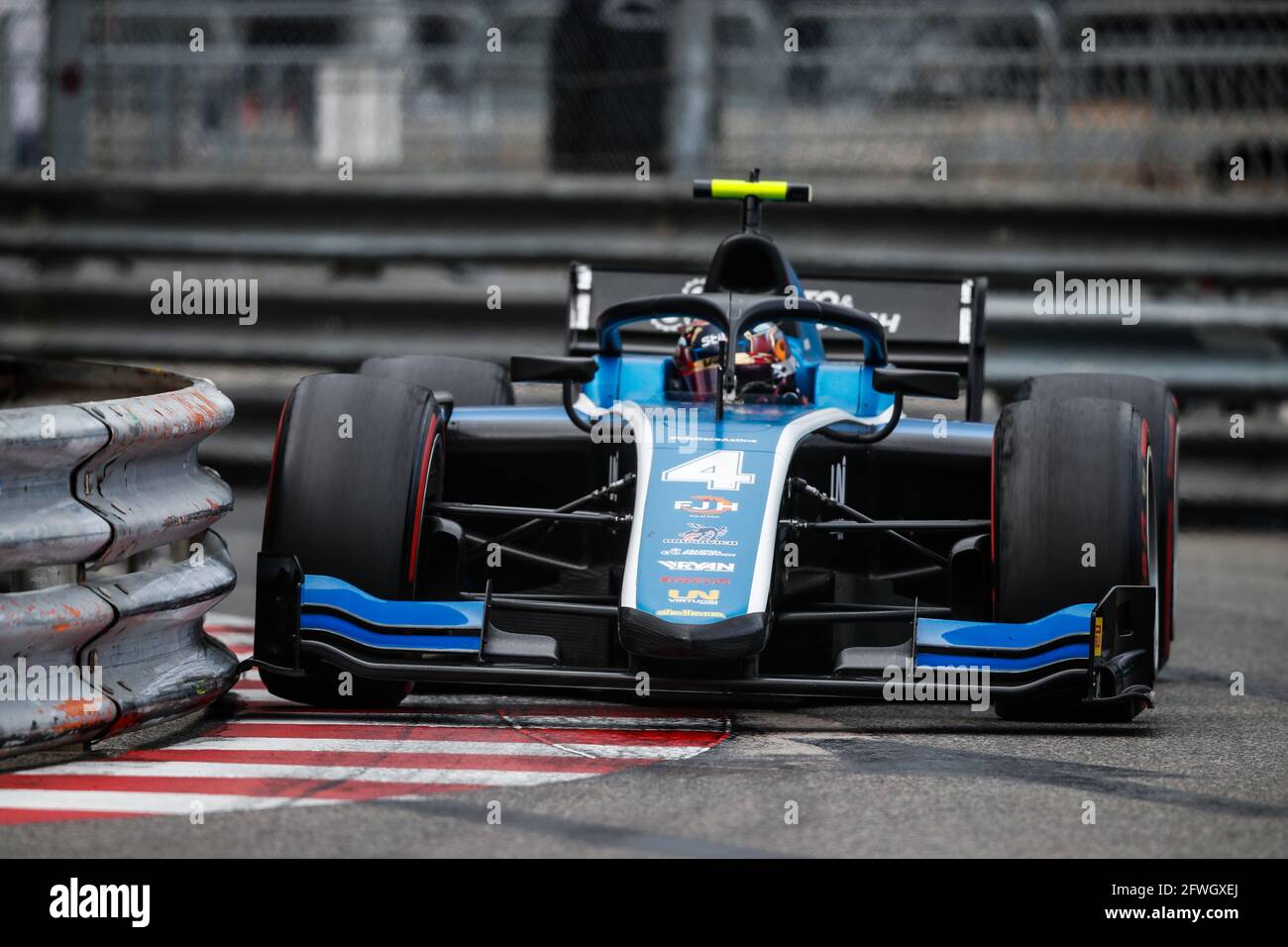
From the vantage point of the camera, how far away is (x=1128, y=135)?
8.99m

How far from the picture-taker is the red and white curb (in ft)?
13.0

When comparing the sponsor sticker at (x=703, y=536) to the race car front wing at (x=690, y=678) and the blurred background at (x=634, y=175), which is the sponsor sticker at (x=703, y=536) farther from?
the blurred background at (x=634, y=175)

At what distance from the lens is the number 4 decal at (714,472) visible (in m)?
5.12

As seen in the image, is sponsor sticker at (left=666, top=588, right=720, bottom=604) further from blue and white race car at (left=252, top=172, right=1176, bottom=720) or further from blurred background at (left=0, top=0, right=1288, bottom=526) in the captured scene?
blurred background at (left=0, top=0, right=1288, bottom=526)

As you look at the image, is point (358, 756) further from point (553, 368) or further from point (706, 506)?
point (553, 368)

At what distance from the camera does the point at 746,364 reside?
597cm

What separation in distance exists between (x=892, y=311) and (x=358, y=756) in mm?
3215

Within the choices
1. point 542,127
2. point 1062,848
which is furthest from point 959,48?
point 1062,848

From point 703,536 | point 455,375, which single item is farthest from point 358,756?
point 455,375

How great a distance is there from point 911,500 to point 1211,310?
384 centimetres

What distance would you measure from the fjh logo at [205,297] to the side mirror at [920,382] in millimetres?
4964
